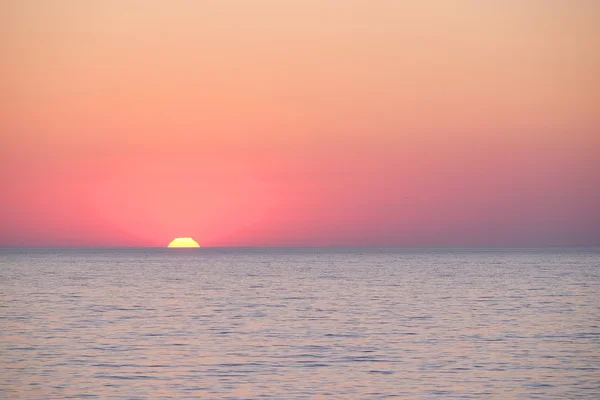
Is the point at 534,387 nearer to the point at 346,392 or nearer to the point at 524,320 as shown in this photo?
the point at 346,392

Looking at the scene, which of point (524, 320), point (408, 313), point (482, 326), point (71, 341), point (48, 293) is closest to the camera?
point (71, 341)

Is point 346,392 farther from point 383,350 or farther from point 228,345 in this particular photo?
point 228,345

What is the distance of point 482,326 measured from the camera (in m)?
45.9

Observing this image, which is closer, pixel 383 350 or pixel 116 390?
pixel 116 390

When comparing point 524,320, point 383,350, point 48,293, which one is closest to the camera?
point 383,350

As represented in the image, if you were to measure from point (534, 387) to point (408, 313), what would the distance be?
24.9m

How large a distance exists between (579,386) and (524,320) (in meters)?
21.7

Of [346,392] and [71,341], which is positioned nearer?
[346,392]

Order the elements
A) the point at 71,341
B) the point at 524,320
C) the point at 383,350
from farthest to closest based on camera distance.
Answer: the point at 524,320
the point at 71,341
the point at 383,350

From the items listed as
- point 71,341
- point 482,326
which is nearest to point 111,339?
point 71,341

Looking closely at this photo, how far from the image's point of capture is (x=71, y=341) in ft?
129

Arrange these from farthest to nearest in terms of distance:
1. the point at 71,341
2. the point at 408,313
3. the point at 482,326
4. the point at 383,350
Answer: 1. the point at 408,313
2. the point at 482,326
3. the point at 71,341
4. the point at 383,350

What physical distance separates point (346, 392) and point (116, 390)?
25.8 ft

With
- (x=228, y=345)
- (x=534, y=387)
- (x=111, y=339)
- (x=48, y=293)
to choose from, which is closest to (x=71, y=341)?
(x=111, y=339)
